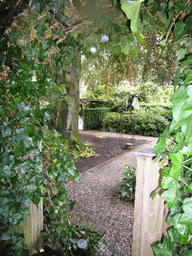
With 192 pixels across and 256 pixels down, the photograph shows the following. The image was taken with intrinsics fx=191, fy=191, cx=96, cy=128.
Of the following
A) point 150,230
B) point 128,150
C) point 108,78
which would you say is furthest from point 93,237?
point 108,78

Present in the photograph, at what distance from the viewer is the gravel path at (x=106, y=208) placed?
90.9 inches

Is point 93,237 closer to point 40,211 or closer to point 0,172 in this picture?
point 40,211

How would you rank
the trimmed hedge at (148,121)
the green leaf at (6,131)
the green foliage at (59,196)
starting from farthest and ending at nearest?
the trimmed hedge at (148,121), the green foliage at (59,196), the green leaf at (6,131)

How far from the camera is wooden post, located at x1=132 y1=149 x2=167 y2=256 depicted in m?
1.25

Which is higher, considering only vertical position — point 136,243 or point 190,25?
point 190,25

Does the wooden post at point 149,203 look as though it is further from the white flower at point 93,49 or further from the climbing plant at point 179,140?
the white flower at point 93,49

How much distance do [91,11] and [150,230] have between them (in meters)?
1.68

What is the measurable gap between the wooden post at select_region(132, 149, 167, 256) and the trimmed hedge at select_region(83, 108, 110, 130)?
10.8 m

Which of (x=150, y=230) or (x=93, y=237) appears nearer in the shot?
(x=150, y=230)

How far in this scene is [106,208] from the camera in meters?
3.14

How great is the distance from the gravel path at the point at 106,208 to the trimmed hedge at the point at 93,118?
7.16 metres

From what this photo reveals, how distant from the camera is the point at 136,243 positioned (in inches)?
52.6

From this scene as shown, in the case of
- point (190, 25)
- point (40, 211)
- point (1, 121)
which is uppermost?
point (190, 25)

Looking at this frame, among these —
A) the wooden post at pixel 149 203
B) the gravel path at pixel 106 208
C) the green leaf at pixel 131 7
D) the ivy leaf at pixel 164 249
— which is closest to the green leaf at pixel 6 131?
the wooden post at pixel 149 203
